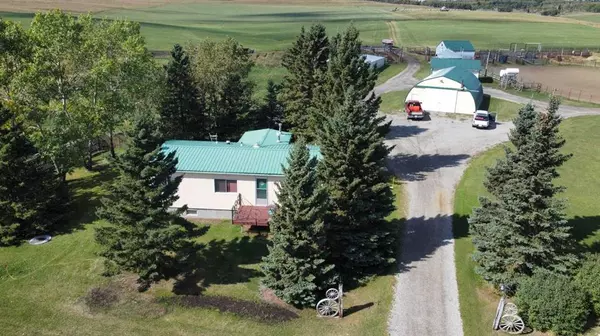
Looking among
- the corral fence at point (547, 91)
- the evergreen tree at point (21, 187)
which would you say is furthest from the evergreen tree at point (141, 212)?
the corral fence at point (547, 91)

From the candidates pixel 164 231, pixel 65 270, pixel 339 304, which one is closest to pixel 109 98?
pixel 65 270

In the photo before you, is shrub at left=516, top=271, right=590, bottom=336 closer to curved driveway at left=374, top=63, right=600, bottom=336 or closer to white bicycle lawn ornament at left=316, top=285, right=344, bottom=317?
curved driveway at left=374, top=63, right=600, bottom=336

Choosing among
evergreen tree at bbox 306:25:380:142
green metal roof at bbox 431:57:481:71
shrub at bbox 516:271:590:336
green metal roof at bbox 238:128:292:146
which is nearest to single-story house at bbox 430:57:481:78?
green metal roof at bbox 431:57:481:71

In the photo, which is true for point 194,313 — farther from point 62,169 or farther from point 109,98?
point 109,98

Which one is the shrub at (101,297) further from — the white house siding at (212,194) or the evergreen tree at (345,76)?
the evergreen tree at (345,76)

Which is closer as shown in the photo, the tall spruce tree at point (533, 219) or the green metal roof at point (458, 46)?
the tall spruce tree at point (533, 219)

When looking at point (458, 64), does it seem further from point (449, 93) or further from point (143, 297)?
point (143, 297)
